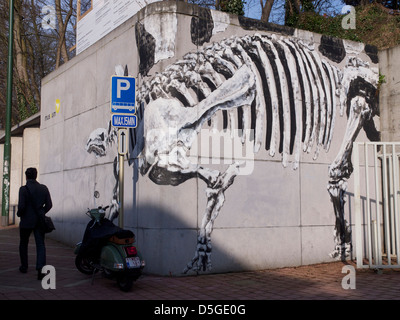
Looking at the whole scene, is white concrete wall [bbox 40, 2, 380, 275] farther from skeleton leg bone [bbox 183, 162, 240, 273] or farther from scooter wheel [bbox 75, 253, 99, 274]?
scooter wheel [bbox 75, 253, 99, 274]

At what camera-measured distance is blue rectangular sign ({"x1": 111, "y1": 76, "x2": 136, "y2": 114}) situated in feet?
25.7

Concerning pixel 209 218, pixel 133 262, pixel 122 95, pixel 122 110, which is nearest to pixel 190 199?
pixel 209 218

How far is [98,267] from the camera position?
25.7 ft

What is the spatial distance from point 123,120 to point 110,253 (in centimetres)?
205

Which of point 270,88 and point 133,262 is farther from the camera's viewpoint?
point 270,88

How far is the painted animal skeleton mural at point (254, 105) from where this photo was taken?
858 cm

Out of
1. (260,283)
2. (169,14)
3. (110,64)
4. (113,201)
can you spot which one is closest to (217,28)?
(169,14)

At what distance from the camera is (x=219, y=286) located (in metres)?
7.64

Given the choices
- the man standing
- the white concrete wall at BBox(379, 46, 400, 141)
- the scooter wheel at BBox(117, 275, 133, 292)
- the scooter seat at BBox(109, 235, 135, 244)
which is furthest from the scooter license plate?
the white concrete wall at BBox(379, 46, 400, 141)

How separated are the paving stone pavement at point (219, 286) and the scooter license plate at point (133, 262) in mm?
393

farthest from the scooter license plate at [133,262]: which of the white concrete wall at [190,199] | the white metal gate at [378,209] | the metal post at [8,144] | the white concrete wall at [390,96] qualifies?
the metal post at [8,144]

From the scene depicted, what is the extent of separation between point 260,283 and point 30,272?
3992 mm

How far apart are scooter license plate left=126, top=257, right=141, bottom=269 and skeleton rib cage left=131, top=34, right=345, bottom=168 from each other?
7.78 feet

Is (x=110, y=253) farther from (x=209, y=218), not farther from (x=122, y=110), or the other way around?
(x=122, y=110)
